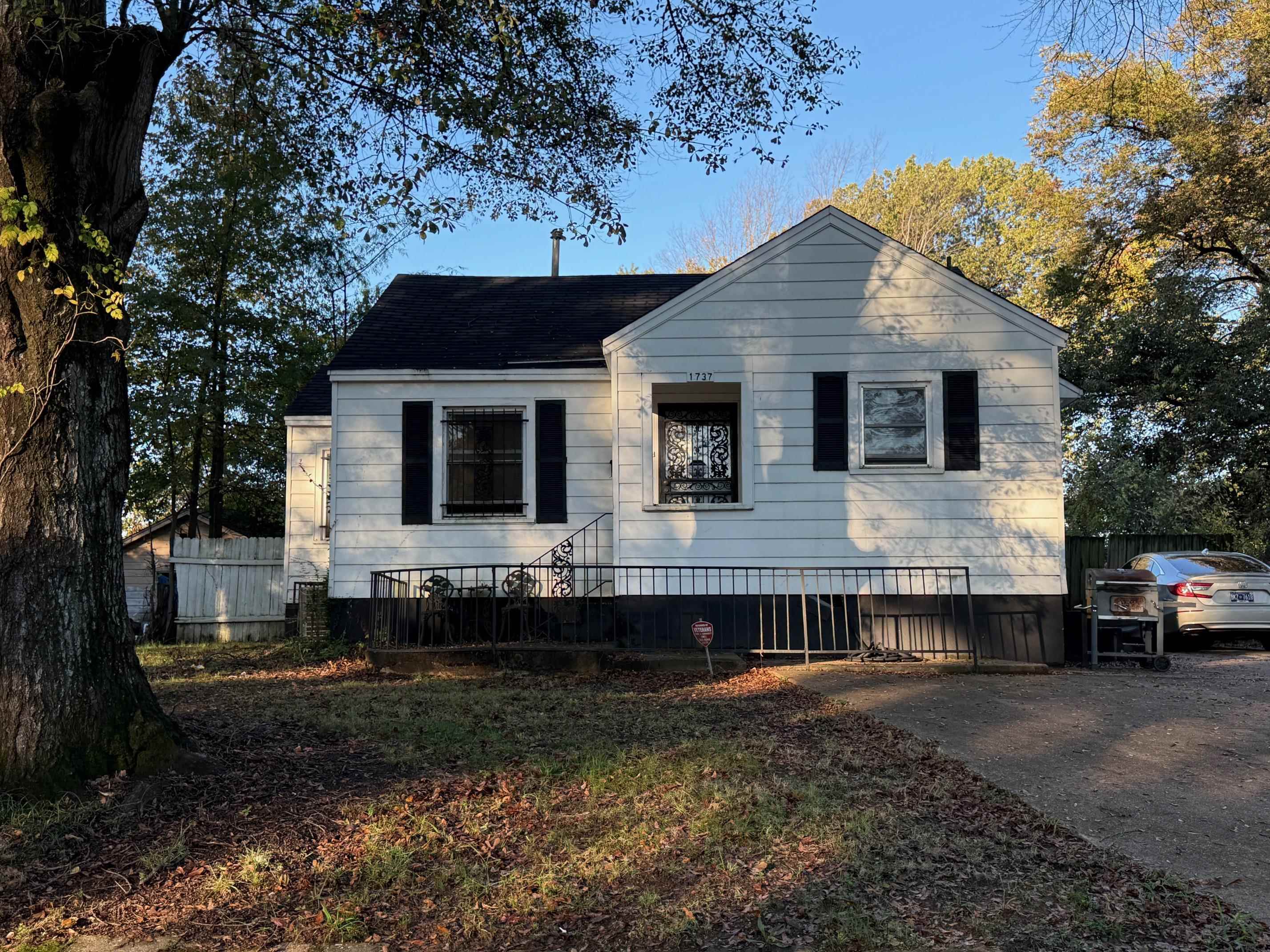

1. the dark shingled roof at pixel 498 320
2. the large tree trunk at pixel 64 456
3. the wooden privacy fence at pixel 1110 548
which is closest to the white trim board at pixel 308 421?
the dark shingled roof at pixel 498 320

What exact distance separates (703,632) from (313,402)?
8792mm

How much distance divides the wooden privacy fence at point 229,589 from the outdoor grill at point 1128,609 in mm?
12750

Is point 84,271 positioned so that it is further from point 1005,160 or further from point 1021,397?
point 1005,160

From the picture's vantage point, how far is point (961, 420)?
1104cm

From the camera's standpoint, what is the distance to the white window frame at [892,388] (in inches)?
434

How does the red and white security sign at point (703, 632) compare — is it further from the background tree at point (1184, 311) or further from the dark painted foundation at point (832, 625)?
the background tree at point (1184, 311)

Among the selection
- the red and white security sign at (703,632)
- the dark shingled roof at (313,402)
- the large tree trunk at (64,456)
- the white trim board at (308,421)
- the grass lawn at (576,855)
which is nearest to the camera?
the grass lawn at (576,855)

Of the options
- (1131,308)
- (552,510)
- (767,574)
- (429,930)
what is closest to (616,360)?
(552,510)

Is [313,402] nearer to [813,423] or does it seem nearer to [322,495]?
[322,495]

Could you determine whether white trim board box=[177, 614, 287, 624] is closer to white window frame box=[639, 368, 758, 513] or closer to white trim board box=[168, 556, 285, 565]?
white trim board box=[168, 556, 285, 565]

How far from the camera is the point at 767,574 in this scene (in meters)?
11.1

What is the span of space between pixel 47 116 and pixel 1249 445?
22355mm

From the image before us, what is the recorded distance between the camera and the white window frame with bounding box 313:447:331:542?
585 inches

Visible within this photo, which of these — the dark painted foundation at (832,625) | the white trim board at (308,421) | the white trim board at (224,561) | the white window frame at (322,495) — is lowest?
the dark painted foundation at (832,625)
